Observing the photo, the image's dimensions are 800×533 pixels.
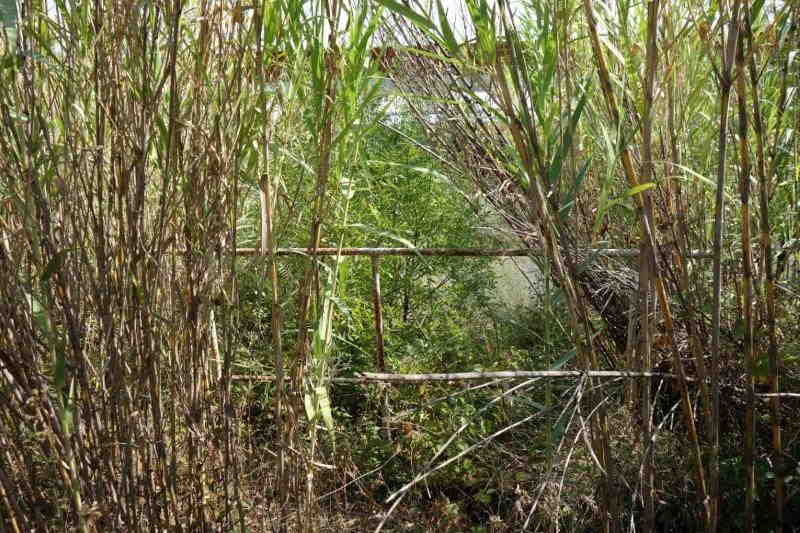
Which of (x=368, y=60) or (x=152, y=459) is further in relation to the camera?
(x=368, y=60)

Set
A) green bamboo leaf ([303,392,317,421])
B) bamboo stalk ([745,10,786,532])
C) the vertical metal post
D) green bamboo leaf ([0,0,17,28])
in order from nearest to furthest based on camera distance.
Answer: green bamboo leaf ([0,0,17,28]) < bamboo stalk ([745,10,786,532]) < green bamboo leaf ([303,392,317,421]) < the vertical metal post

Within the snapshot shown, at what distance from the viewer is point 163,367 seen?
175cm

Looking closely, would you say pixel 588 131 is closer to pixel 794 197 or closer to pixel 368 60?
pixel 368 60

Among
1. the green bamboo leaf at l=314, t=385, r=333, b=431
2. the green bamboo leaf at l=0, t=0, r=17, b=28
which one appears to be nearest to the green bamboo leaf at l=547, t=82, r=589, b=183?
the green bamboo leaf at l=314, t=385, r=333, b=431

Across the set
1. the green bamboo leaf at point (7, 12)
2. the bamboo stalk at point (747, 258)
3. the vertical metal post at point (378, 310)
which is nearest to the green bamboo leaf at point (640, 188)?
the bamboo stalk at point (747, 258)

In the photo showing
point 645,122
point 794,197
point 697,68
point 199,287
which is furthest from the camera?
point 794,197

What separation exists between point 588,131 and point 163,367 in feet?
3.99

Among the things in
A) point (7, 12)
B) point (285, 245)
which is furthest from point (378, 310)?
point (7, 12)

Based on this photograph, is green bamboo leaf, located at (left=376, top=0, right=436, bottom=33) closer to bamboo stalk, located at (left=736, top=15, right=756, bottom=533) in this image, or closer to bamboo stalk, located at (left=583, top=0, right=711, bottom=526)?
bamboo stalk, located at (left=583, top=0, right=711, bottom=526)

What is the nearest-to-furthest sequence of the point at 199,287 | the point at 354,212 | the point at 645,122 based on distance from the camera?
the point at 645,122, the point at 199,287, the point at 354,212

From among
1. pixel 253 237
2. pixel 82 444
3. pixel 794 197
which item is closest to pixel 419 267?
pixel 253 237

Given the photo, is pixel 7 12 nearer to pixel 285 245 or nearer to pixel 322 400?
pixel 322 400

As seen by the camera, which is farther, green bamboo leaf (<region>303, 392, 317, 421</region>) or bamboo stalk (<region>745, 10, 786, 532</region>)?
green bamboo leaf (<region>303, 392, 317, 421</region>)

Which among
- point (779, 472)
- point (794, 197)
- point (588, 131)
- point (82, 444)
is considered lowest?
point (779, 472)
